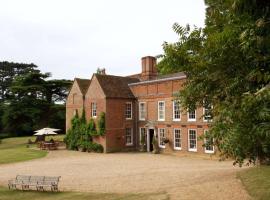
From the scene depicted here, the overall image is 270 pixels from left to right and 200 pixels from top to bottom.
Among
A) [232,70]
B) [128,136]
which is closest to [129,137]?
[128,136]

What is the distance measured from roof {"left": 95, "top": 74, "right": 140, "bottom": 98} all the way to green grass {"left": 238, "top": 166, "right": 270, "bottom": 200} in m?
19.6

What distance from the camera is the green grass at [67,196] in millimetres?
12758

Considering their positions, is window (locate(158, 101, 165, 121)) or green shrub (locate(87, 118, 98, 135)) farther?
green shrub (locate(87, 118, 98, 135))

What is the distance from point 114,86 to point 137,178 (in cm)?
1784

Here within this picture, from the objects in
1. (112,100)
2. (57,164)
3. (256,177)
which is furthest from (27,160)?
(256,177)

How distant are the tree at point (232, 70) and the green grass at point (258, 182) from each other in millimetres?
4700

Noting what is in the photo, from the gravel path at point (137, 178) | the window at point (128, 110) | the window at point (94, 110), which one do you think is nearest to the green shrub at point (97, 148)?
the window at point (94, 110)

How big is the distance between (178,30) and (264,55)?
258 centimetres

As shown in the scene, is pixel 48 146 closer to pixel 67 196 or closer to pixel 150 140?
pixel 150 140

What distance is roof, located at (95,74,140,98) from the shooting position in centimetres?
3327

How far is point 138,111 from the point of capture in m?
34.5

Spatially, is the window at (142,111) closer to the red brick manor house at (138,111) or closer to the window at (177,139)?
the red brick manor house at (138,111)

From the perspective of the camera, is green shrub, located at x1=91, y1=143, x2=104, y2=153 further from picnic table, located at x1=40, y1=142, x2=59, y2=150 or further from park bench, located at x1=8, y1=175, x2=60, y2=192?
park bench, located at x1=8, y1=175, x2=60, y2=192

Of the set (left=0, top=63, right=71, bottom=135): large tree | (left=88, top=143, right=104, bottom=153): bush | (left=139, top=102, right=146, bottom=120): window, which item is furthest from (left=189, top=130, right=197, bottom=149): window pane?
(left=0, top=63, right=71, bottom=135): large tree
